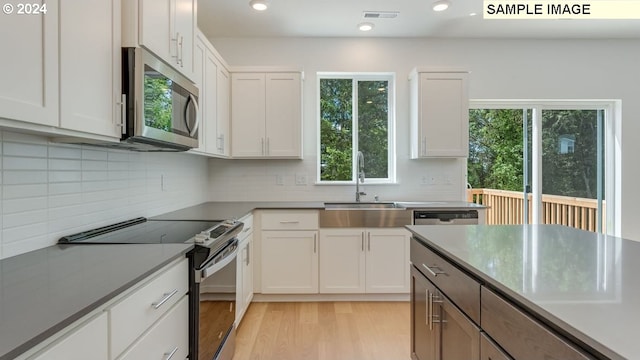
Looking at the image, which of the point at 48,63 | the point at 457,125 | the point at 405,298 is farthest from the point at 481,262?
the point at 457,125

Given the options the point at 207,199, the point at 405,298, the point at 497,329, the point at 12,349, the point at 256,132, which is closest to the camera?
the point at 12,349

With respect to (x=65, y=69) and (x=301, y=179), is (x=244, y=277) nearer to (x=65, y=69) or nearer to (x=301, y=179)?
(x=301, y=179)

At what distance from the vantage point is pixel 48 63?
1.13m

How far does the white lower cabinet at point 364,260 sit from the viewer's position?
3.23 meters

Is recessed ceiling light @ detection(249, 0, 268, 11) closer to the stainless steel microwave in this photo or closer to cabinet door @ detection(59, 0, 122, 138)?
the stainless steel microwave

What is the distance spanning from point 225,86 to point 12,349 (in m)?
3.00

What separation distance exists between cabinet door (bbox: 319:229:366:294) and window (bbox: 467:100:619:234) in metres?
1.68

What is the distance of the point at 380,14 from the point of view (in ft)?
10.6

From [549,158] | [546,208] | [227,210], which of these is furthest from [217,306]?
[549,158]

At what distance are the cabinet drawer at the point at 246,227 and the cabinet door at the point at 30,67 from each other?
1.71 meters

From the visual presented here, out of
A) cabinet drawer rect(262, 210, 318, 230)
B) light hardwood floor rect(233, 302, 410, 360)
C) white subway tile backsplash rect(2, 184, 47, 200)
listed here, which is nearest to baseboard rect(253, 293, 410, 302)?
light hardwood floor rect(233, 302, 410, 360)

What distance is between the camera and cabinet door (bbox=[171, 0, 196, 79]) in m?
1.98

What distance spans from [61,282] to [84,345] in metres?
0.26

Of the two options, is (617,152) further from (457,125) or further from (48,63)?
(48,63)
